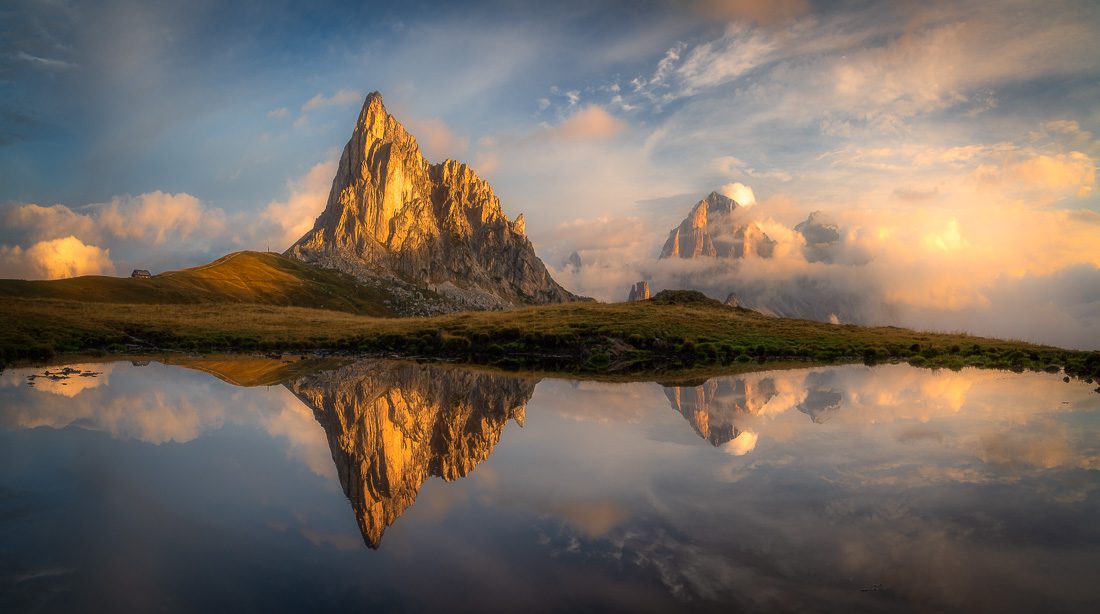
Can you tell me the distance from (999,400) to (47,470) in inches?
1189

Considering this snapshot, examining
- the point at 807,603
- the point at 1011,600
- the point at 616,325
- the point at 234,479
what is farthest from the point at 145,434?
the point at 616,325

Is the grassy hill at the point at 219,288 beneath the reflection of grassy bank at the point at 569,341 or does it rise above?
above

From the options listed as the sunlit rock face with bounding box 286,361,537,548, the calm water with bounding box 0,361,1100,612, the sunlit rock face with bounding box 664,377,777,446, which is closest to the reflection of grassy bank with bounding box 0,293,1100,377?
the sunlit rock face with bounding box 664,377,777,446

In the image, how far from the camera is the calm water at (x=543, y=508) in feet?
24.1

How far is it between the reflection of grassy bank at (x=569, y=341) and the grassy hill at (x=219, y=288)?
1393 inches

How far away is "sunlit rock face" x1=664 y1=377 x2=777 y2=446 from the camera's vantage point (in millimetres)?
17047

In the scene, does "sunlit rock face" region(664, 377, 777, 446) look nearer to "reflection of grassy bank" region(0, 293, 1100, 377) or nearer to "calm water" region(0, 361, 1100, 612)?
"calm water" region(0, 361, 1100, 612)

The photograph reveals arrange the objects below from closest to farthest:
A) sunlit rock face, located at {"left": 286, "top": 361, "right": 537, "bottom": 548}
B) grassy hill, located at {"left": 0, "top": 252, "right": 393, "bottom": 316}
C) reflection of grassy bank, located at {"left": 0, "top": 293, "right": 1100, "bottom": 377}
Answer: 1. sunlit rock face, located at {"left": 286, "top": 361, "right": 537, "bottom": 548}
2. reflection of grassy bank, located at {"left": 0, "top": 293, "right": 1100, "bottom": 377}
3. grassy hill, located at {"left": 0, "top": 252, "right": 393, "bottom": 316}

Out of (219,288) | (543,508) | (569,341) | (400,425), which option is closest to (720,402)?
(400,425)

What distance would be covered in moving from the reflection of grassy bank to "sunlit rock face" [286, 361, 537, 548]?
1032 cm

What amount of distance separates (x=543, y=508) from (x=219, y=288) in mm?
136528

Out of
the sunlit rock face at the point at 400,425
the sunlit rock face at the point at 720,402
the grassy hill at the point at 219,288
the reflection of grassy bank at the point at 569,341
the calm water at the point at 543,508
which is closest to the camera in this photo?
the calm water at the point at 543,508

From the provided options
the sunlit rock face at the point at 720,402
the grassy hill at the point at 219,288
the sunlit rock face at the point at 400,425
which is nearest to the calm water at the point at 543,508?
the sunlit rock face at the point at 400,425

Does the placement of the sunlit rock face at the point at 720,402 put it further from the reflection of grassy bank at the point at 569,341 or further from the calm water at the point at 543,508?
the reflection of grassy bank at the point at 569,341
